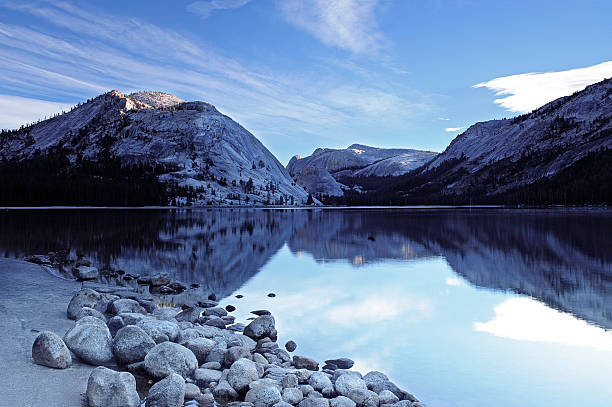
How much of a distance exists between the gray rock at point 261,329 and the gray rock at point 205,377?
193 inches

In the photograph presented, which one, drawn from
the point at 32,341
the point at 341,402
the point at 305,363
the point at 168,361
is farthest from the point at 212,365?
the point at 32,341

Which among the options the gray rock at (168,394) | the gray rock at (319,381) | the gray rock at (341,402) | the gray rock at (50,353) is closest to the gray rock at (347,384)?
the gray rock at (319,381)

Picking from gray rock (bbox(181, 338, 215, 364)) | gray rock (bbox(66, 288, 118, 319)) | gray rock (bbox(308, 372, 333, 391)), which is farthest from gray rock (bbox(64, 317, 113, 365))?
gray rock (bbox(308, 372, 333, 391))

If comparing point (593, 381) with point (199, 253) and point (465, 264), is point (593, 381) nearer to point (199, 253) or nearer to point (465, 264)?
point (465, 264)

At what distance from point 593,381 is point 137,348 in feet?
50.5

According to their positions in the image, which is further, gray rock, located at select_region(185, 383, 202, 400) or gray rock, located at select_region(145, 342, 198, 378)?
gray rock, located at select_region(145, 342, 198, 378)

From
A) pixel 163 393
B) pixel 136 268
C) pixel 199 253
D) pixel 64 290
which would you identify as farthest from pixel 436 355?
pixel 199 253

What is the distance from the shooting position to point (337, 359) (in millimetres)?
16828

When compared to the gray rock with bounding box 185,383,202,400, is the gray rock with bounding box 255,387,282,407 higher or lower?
higher

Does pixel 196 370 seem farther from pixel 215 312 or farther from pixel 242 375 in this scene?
pixel 215 312

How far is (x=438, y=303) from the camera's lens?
88.1 feet

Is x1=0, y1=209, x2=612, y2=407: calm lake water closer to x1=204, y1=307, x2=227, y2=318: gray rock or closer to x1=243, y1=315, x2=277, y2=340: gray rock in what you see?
x1=243, y1=315, x2=277, y2=340: gray rock

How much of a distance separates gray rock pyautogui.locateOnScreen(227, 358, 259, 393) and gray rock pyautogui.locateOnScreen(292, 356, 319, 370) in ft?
8.03

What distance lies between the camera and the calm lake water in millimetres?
15547
